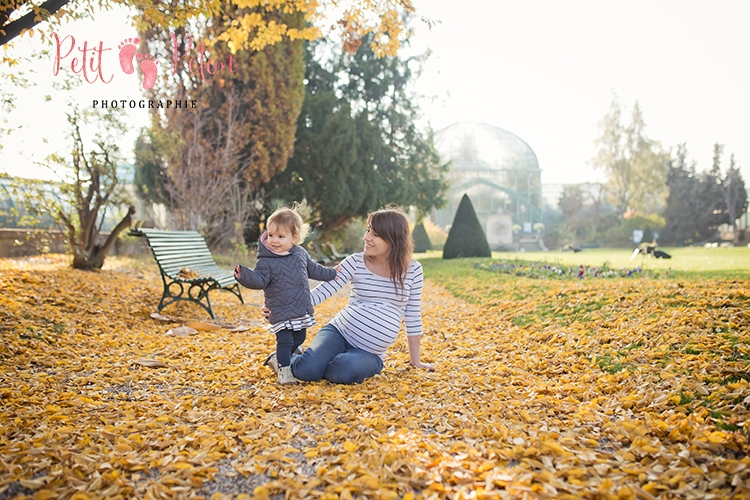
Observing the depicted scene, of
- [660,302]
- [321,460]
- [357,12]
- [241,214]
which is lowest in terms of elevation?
[321,460]

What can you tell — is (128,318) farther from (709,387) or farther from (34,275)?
(709,387)

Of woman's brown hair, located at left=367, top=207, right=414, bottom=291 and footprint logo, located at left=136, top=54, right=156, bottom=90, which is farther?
footprint logo, located at left=136, top=54, right=156, bottom=90

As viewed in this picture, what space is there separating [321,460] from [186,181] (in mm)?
10816

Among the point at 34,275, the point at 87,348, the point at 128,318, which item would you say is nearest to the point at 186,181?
the point at 34,275

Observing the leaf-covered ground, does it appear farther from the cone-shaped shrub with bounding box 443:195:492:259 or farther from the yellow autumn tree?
the cone-shaped shrub with bounding box 443:195:492:259

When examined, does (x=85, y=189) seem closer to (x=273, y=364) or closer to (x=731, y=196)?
(x=273, y=364)

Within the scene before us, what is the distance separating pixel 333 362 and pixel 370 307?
40cm

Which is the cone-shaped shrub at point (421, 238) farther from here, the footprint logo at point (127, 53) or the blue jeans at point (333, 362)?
the blue jeans at point (333, 362)

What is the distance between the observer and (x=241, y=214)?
12922mm

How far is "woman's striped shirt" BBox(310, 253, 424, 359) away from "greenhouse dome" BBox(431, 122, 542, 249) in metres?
36.6

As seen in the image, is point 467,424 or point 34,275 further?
point 34,275

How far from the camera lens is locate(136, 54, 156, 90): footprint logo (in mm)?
12430

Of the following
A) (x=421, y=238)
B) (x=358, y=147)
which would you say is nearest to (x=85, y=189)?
(x=358, y=147)

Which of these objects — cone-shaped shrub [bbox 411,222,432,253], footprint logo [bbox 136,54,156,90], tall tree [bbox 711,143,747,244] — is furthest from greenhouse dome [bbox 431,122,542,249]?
footprint logo [bbox 136,54,156,90]
